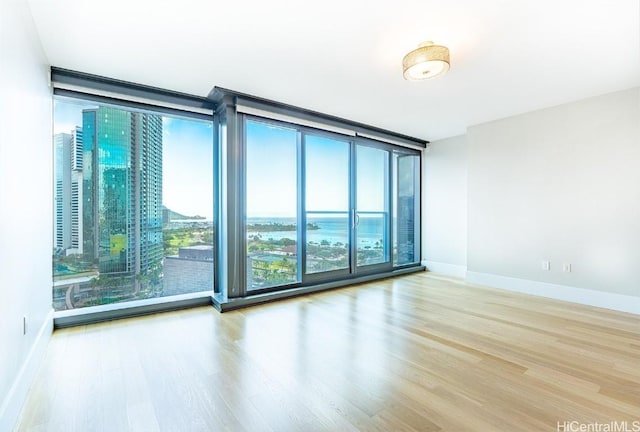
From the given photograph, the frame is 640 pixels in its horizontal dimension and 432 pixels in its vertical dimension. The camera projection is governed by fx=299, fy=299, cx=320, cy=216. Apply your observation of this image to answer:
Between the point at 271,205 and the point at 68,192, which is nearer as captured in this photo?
the point at 68,192

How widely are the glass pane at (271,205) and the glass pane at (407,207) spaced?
8.01 ft

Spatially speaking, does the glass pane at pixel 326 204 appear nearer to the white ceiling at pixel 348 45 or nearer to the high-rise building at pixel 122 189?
the white ceiling at pixel 348 45

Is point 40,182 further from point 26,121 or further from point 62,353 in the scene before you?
point 62,353

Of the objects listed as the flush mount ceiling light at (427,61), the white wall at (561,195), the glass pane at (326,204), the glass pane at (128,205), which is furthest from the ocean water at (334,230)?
the flush mount ceiling light at (427,61)

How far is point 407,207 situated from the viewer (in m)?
6.10

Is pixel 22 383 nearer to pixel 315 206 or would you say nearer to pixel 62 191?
pixel 62 191

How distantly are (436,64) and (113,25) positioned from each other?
2.54 metres

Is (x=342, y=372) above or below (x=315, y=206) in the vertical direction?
below

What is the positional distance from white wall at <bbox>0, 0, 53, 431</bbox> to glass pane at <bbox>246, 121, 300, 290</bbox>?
77.9 inches

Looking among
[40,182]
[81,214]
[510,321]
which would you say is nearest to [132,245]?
[81,214]

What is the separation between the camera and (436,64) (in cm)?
247

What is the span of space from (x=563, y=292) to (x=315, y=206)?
355cm

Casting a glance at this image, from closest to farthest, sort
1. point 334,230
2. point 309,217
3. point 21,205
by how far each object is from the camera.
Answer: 1. point 21,205
2. point 309,217
3. point 334,230

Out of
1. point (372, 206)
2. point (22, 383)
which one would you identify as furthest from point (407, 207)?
point (22, 383)
